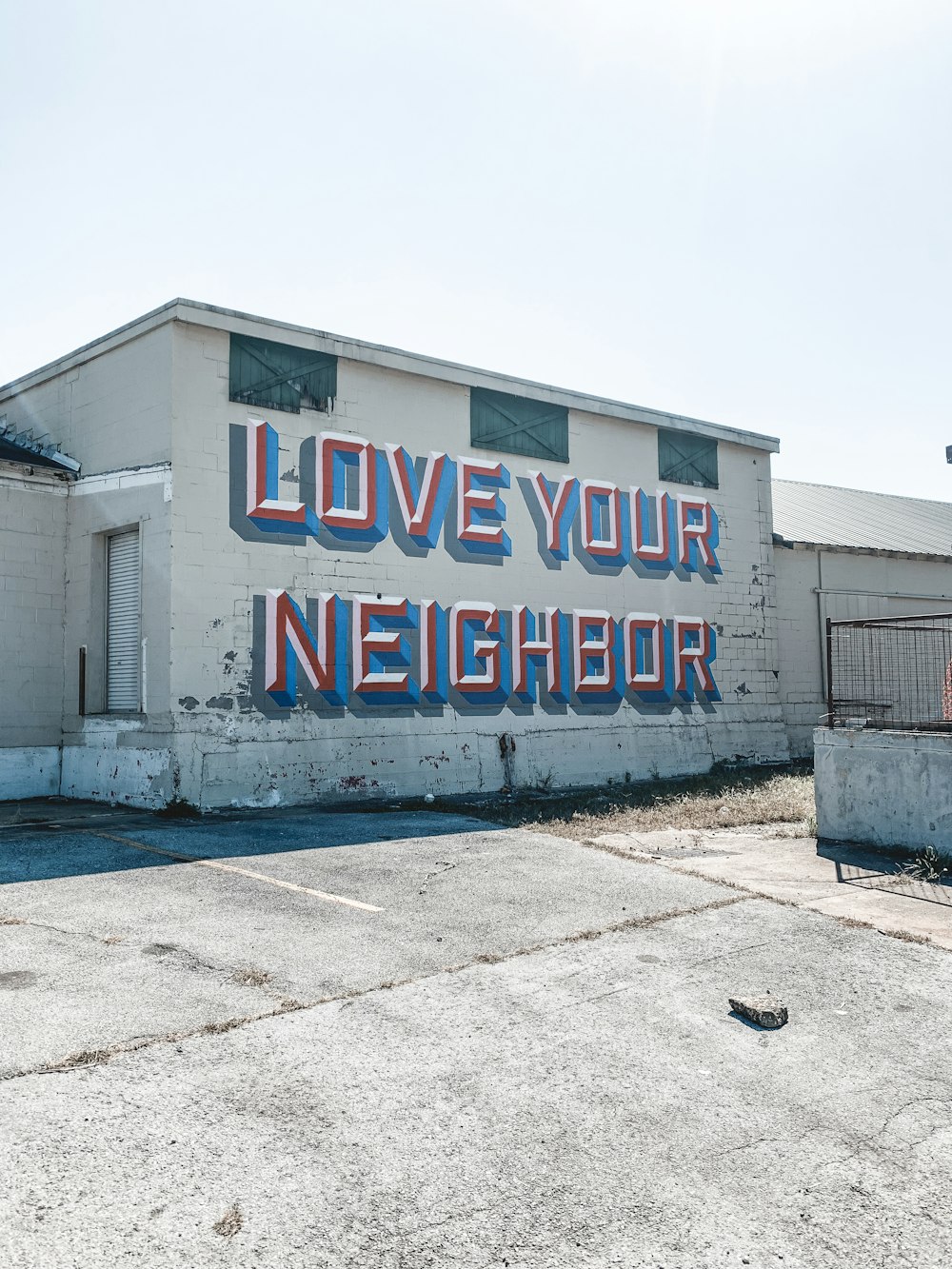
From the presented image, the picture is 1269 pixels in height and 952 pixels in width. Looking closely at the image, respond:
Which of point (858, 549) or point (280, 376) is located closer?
point (280, 376)

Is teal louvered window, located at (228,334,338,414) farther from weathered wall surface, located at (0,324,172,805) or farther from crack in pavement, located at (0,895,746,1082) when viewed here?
crack in pavement, located at (0,895,746,1082)

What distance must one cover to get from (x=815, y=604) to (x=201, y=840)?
15551 mm

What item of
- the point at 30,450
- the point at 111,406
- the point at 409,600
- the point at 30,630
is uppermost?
the point at 111,406

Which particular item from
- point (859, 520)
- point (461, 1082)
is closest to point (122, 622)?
point (461, 1082)

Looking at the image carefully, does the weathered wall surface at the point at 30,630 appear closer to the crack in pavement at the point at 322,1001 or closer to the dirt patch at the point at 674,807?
the dirt patch at the point at 674,807

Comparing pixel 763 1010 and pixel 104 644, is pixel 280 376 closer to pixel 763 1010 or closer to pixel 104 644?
pixel 104 644

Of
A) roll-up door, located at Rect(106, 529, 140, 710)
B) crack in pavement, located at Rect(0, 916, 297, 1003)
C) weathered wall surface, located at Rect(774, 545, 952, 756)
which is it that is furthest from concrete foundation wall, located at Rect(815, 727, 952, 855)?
weathered wall surface, located at Rect(774, 545, 952, 756)

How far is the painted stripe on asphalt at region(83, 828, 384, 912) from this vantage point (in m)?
7.98

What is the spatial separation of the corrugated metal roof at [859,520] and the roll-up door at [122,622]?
45.3ft

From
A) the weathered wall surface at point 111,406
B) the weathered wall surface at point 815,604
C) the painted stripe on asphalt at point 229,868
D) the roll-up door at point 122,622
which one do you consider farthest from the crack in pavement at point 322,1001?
the weathered wall surface at point 815,604

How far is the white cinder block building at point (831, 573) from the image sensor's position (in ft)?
69.9

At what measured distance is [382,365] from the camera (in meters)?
15.4

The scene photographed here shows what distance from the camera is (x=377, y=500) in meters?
15.4

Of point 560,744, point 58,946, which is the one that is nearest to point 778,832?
point 560,744
